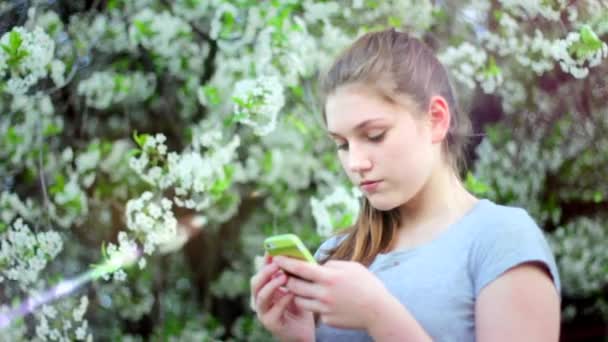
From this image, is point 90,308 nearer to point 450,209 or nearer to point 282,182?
point 282,182

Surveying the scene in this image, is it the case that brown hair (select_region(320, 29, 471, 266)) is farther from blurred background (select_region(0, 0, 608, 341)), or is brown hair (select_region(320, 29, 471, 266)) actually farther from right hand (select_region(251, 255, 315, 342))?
blurred background (select_region(0, 0, 608, 341))

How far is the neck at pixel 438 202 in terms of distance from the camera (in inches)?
47.0

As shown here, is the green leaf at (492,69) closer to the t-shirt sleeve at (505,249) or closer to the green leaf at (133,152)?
the green leaf at (133,152)

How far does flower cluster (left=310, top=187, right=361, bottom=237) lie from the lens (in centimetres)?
215

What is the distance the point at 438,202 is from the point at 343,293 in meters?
0.25

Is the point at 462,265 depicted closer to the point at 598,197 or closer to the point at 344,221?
the point at 344,221

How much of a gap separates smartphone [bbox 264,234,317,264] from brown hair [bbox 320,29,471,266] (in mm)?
196

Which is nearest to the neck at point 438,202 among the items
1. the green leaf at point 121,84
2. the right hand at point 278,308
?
the right hand at point 278,308

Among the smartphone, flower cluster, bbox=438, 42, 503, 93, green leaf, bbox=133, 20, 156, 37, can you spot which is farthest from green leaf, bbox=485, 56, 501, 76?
the smartphone

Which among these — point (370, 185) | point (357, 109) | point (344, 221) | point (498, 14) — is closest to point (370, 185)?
point (370, 185)

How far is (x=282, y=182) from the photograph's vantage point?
2318mm

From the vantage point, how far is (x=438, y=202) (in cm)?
121

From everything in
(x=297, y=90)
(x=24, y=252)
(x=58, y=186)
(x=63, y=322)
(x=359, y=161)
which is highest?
(x=359, y=161)

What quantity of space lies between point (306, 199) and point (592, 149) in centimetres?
89
